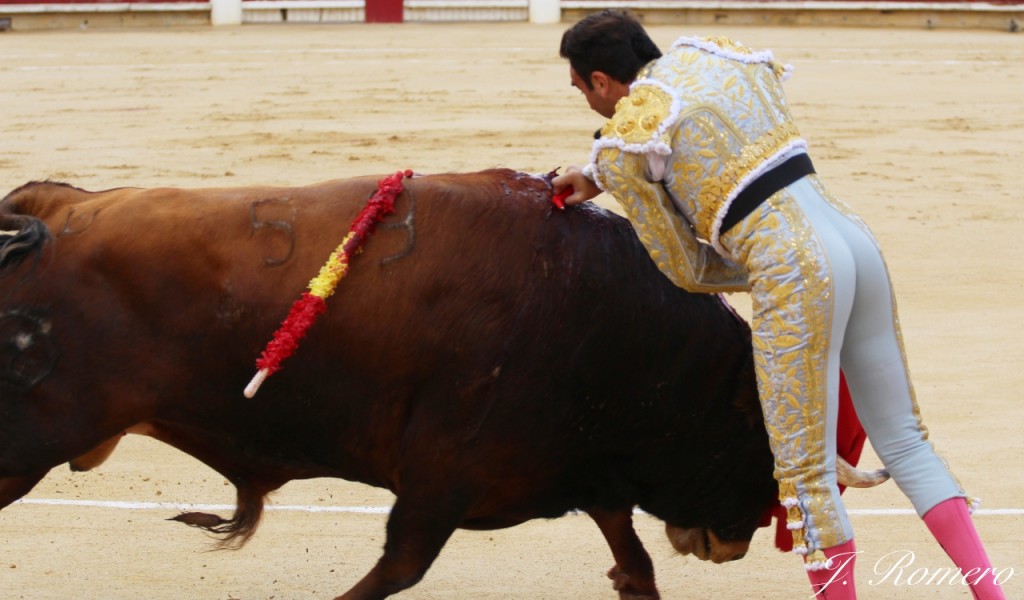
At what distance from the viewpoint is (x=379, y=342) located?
9.40ft

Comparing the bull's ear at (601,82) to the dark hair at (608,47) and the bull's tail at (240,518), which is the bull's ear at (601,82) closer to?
the dark hair at (608,47)

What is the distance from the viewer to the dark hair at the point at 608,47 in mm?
2691

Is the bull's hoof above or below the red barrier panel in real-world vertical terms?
below

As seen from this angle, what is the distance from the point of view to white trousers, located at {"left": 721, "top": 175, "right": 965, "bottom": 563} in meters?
2.68

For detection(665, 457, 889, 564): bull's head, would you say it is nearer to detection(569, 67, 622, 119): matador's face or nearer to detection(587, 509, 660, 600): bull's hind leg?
detection(587, 509, 660, 600): bull's hind leg

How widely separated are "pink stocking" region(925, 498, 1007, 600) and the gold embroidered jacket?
0.66 metres

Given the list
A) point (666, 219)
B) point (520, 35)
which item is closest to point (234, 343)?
point (666, 219)

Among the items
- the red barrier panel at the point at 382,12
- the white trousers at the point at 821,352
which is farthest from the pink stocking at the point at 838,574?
the red barrier panel at the point at 382,12

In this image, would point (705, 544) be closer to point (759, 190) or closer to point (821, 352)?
point (821, 352)

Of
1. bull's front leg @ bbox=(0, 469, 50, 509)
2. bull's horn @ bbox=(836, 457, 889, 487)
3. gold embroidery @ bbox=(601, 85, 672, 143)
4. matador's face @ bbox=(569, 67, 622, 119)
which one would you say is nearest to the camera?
gold embroidery @ bbox=(601, 85, 672, 143)

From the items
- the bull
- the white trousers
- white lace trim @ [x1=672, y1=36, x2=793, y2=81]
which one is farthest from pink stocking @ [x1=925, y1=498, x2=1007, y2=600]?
white lace trim @ [x1=672, y1=36, x2=793, y2=81]

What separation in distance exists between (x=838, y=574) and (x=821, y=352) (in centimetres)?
44

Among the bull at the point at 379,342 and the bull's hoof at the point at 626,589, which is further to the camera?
the bull's hoof at the point at 626,589

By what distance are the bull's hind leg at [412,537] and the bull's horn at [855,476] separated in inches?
29.9
